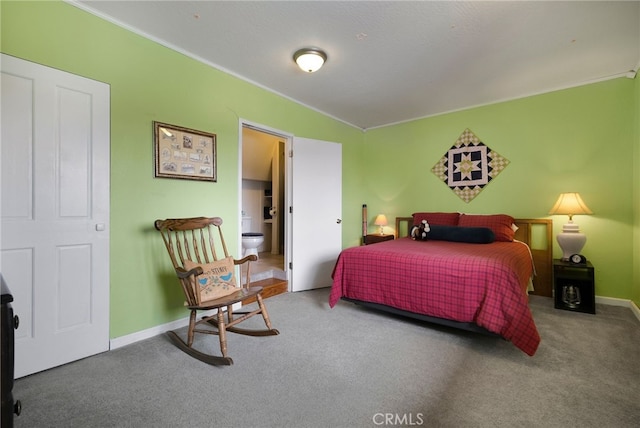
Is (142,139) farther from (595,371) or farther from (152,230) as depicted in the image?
(595,371)

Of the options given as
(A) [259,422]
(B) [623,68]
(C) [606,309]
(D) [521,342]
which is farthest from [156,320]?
(B) [623,68]

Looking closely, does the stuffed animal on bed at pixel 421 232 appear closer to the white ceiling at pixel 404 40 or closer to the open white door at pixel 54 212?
the white ceiling at pixel 404 40

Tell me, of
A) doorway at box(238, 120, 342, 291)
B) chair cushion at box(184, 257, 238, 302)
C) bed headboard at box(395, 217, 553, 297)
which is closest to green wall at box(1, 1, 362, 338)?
chair cushion at box(184, 257, 238, 302)

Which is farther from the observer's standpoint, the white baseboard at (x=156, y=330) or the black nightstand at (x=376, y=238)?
the black nightstand at (x=376, y=238)

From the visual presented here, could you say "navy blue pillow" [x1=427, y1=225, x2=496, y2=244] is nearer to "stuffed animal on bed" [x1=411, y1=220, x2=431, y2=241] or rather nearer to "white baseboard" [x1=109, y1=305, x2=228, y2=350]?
"stuffed animal on bed" [x1=411, y1=220, x2=431, y2=241]

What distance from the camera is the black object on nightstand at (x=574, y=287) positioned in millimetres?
2721

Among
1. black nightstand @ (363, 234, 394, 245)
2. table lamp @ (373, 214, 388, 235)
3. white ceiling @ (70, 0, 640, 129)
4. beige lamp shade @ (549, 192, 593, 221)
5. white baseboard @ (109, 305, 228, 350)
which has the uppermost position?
white ceiling @ (70, 0, 640, 129)

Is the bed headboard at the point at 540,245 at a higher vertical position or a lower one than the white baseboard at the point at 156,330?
higher

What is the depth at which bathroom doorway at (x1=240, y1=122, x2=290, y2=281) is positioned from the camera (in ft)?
17.0

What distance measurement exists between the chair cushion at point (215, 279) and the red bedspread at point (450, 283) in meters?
1.04

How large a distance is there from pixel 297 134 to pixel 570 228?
3.28 metres

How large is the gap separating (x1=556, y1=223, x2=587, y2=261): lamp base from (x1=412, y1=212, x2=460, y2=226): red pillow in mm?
1070

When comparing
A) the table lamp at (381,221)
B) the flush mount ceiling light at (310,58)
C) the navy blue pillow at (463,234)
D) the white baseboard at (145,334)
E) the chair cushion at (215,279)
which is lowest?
the white baseboard at (145,334)

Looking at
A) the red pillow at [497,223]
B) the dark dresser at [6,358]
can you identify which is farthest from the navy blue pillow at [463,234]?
the dark dresser at [6,358]
